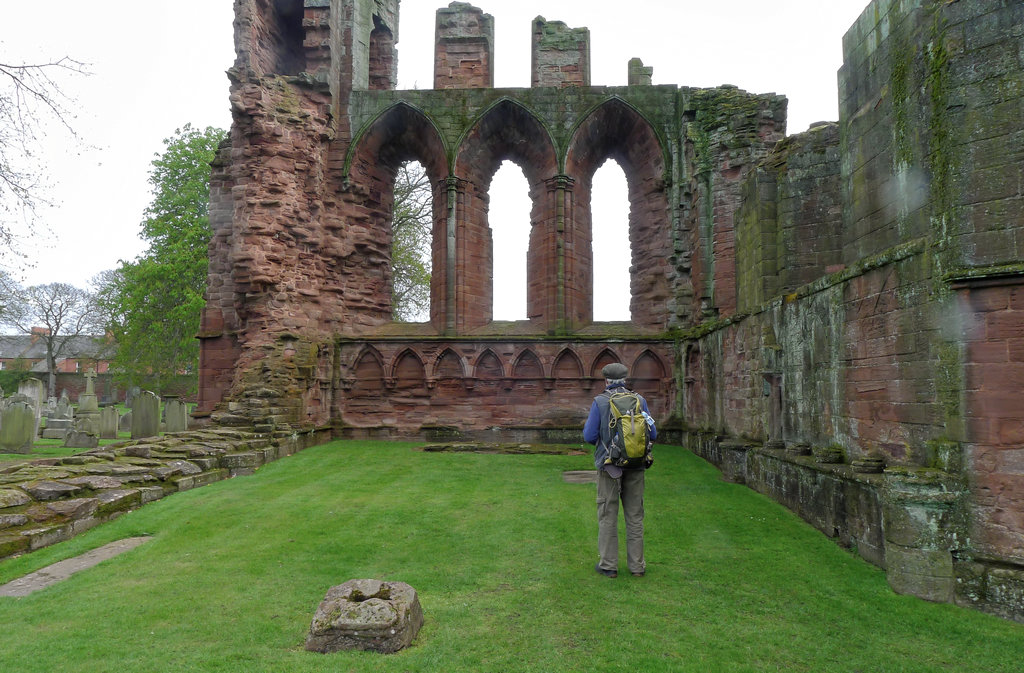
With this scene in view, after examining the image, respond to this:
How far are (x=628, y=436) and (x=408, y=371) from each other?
9.27 metres

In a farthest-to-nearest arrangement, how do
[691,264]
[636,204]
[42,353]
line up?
[42,353]
[636,204]
[691,264]

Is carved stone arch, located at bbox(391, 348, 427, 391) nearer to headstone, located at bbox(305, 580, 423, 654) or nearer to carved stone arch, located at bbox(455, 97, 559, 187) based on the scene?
carved stone arch, located at bbox(455, 97, 559, 187)

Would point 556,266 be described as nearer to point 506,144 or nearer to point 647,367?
point 647,367

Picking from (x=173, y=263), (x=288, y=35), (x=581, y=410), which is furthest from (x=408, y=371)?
(x=173, y=263)

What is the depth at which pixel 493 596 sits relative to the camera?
141 inches

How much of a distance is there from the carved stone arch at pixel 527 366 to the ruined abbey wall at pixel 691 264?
0.47 feet

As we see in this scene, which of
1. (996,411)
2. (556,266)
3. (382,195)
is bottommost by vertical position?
(996,411)

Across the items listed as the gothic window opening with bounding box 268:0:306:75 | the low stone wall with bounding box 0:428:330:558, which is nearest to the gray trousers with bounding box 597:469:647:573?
the low stone wall with bounding box 0:428:330:558

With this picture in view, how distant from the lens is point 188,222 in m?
21.9

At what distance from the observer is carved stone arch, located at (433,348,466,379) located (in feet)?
40.9

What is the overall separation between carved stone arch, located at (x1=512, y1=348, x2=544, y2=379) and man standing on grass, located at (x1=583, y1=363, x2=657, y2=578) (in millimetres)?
8232

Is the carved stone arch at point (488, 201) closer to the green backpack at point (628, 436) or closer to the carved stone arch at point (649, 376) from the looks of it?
the carved stone arch at point (649, 376)

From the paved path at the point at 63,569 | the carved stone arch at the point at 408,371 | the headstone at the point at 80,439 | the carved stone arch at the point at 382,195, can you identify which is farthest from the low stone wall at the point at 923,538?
the headstone at the point at 80,439

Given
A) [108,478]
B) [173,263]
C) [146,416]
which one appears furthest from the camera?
[173,263]
